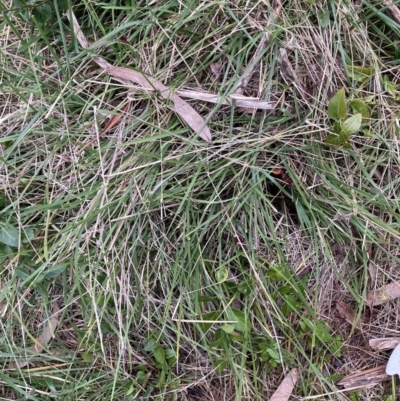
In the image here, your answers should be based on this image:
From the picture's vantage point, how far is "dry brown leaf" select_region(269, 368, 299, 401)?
4.59 feet

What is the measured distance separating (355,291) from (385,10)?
862mm

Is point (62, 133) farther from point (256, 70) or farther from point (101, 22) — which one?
point (256, 70)

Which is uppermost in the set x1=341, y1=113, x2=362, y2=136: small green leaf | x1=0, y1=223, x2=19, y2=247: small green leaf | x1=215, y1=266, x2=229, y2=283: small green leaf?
x1=341, y1=113, x2=362, y2=136: small green leaf

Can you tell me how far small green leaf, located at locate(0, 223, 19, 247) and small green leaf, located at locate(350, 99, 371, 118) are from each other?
104 centimetres

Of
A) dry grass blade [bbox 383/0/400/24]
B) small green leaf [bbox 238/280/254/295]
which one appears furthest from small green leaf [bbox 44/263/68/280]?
dry grass blade [bbox 383/0/400/24]

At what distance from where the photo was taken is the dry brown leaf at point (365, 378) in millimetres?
1433

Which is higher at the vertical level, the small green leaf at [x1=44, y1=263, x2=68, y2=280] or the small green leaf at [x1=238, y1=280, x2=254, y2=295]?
the small green leaf at [x1=44, y1=263, x2=68, y2=280]

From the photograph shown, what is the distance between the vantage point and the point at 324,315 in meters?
1.42

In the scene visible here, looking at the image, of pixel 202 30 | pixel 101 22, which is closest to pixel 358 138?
pixel 202 30

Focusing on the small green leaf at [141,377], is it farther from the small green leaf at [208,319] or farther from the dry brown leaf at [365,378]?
the dry brown leaf at [365,378]

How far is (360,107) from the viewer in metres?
1.34

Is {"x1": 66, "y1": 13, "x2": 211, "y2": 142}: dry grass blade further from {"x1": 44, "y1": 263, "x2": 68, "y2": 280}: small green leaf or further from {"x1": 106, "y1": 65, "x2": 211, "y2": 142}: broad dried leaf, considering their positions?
{"x1": 44, "y1": 263, "x2": 68, "y2": 280}: small green leaf

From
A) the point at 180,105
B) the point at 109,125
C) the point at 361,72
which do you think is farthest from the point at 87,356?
the point at 361,72

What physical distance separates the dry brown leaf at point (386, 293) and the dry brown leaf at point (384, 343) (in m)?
0.12
